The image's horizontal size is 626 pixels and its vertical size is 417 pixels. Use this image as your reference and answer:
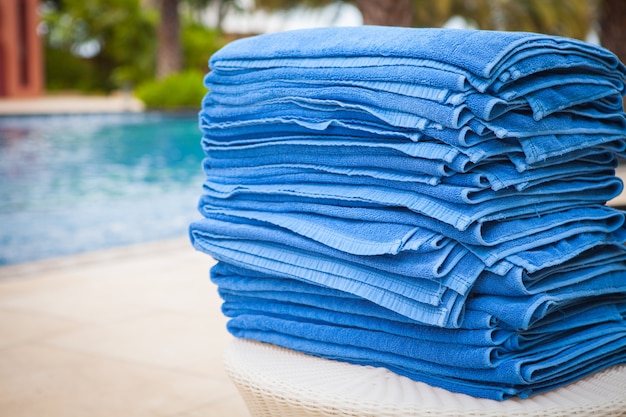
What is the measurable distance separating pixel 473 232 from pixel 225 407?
1411 mm

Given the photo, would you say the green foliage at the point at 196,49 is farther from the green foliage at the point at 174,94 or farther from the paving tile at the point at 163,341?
the paving tile at the point at 163,341

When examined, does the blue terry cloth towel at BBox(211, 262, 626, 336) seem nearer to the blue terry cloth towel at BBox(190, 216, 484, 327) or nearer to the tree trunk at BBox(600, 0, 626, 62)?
the blue terry cloth towel at BBox(190, 216, 484, 327)

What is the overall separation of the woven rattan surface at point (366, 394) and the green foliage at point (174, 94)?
17.3 meters

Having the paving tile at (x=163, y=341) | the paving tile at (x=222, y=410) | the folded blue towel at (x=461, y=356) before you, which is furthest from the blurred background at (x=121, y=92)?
the folded blue towel at (x=461, y=356)

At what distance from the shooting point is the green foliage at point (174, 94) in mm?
18547

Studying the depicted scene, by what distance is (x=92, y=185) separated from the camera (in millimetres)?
8883

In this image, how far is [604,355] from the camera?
1.45m

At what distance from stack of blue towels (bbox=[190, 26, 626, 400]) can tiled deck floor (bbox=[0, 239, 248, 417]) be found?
1.06 meters

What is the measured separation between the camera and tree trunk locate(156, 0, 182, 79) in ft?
60.7

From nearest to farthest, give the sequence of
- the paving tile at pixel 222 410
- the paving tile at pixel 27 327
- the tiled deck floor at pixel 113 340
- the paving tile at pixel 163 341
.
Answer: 1. the paving tile at pixel 222 410
2. the tiled deck floor at pixel 113 340
3. the paving tile at pixel 163 341
4. the paving tile at pixel 27 327

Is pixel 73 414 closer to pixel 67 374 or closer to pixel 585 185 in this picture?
pixel 67 374

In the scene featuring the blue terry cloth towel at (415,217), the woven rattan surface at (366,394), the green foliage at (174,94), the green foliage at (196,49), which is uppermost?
the blue terry cloth towel at (415,217)

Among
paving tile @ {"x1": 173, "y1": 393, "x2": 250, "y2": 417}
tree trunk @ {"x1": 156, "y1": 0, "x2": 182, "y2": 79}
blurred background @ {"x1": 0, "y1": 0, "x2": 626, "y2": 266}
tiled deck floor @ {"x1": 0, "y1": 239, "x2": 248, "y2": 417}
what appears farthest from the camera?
tree trunk @ {"x1": 156, "y1": 0, "x2": 182, "y2": 79}

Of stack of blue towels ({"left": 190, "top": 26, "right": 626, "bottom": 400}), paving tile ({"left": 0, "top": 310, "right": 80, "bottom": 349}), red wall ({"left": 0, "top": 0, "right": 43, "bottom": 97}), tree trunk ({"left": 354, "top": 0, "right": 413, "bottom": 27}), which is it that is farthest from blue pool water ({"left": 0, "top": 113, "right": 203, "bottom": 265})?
red wall ({"left": 0, "top": 0, "right": 43, "bottom": 97})
